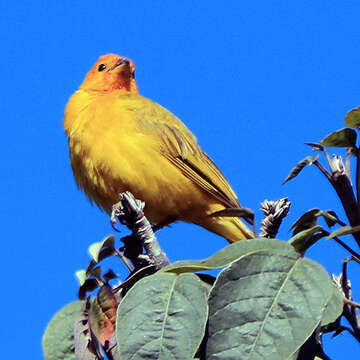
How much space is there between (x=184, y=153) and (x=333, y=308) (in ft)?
13.9

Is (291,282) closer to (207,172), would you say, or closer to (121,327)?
(121,327)

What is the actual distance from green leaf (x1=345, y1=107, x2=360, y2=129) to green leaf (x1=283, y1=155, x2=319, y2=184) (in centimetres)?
17

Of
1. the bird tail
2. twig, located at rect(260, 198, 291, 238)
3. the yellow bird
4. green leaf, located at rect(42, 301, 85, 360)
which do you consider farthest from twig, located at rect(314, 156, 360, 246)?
the bird tail

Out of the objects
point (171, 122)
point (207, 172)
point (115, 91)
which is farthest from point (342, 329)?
point (115, 91)

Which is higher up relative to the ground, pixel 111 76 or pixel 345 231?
pixel 111 76

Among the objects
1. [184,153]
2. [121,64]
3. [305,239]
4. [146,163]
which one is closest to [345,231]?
[305,239]

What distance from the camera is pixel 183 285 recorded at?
2062 mm

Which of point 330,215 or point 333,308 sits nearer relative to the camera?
point 333,308

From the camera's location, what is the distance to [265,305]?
6.39ft

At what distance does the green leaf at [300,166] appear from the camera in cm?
265

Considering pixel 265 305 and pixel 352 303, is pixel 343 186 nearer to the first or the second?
pixel 352 303

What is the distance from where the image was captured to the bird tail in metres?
6.25

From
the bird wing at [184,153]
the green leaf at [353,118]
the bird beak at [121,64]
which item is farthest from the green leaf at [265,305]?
the bird beak at [121,64]

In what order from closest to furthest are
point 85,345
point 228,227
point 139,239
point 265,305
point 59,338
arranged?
point 265,305
point 85,345
point 59,338
point 139,239
point 228,227
